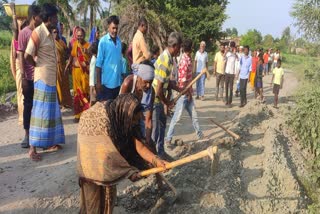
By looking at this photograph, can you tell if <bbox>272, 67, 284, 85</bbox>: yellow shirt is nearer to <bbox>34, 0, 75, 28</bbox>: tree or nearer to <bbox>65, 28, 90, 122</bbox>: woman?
<bbox>65, 28, 90, 122</bbox>: woman

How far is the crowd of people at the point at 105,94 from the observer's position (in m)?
2.75

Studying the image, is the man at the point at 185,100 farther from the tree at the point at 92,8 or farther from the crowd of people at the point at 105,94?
the tree at the point at 92,8

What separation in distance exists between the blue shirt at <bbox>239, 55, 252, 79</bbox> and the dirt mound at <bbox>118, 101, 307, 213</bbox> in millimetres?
3556

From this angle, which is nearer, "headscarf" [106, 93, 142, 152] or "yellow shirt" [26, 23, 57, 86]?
"headscarf" [106, 93, 142, 152]

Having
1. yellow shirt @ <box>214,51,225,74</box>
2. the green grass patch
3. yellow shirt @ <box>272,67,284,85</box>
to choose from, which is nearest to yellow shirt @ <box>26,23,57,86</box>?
the green grass patch

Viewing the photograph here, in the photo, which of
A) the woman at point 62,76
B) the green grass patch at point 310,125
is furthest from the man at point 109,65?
the green grass patch at point 310,125

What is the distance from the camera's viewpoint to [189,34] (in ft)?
62.5

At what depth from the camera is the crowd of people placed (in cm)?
275

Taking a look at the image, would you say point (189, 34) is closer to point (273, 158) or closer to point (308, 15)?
point (308, 15)

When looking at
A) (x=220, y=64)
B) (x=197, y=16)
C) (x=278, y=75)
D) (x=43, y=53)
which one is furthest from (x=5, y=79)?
(x=197, y=16)

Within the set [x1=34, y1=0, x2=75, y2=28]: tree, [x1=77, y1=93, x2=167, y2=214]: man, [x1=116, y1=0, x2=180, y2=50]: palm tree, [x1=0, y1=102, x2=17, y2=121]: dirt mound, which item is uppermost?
[x1=34, y1=0, x2=75, y2=28]: tree

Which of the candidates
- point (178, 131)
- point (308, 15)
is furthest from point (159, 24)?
point (178, 131)

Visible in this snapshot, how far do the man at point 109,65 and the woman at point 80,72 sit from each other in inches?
69.2

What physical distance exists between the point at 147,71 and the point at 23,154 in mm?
2654
